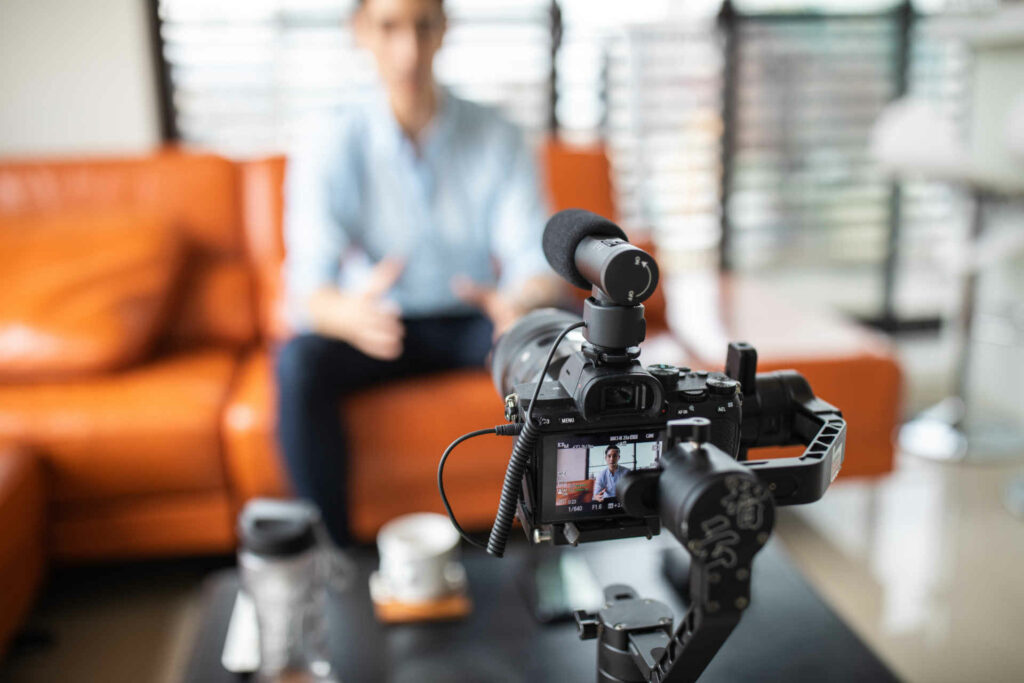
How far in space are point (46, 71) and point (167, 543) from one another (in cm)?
141

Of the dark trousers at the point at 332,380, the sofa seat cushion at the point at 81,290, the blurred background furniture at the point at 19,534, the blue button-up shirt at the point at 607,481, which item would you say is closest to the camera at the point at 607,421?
the blue button-up shirt at the point at 607,481

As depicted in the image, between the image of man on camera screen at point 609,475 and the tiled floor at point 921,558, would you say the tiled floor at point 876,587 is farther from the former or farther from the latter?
the image of man on camera screen at point 609,475

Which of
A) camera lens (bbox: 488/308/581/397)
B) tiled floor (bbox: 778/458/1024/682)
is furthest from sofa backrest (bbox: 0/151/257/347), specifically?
camera lens (bbox: 488/308/581/397)

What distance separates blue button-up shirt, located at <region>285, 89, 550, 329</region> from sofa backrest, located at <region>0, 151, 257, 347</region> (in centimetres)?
33

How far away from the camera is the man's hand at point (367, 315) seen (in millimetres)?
1542

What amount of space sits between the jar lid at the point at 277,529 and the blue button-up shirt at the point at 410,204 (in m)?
0.71

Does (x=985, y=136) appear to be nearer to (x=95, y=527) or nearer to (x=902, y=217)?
(x=902, y=217)

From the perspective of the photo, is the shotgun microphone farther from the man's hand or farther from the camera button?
the man's hand

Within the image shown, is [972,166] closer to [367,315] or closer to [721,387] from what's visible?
[367,315]

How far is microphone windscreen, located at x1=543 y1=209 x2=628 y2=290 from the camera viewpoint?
0.47 metres

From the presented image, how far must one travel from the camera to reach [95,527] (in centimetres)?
159

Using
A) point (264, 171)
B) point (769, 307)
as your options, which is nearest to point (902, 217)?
point (769, 307)

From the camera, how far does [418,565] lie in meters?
1.09

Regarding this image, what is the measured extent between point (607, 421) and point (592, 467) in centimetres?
3
